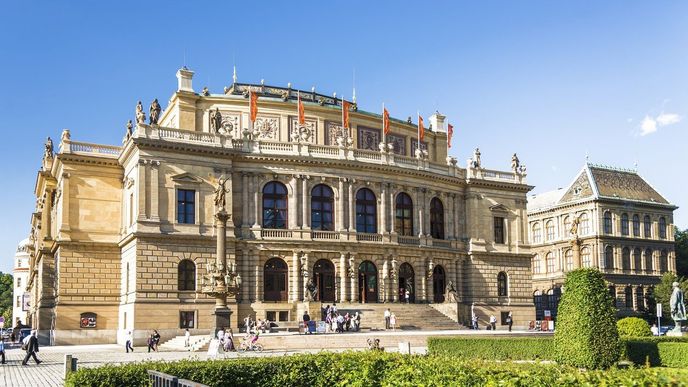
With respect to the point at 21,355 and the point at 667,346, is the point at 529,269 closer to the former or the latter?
the point at 667,346

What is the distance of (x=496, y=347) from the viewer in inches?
1510

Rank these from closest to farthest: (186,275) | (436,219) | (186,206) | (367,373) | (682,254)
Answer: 1. (367,373)
2. (186,275)
3. (186,206)
4. (436,219)
5. (682,254)

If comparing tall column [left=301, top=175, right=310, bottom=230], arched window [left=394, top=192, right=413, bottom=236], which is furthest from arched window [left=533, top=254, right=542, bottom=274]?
tall column [left=301, top=175, right=310, bottom=230]

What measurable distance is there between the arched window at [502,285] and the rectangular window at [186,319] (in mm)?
30179

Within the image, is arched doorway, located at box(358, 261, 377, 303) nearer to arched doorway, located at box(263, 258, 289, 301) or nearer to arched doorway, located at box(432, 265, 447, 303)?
arched doorway, located at box(263, 258, 289, 301)

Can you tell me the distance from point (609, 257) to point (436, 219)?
35.5 meters

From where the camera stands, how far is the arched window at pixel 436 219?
6775 cm

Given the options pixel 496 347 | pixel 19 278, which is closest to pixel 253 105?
pixel 496 347

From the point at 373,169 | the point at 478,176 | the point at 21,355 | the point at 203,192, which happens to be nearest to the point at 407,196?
the point at 373,169

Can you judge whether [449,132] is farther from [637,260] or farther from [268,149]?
[637,260]

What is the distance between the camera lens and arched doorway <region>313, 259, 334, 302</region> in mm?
59875

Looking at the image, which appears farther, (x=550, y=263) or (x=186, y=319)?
(x=550, y=263)

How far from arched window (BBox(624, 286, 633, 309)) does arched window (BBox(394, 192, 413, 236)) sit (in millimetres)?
41263

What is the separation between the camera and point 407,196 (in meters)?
65.6
